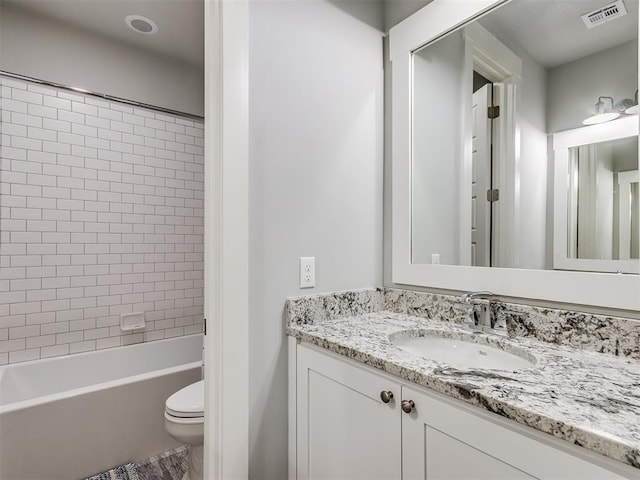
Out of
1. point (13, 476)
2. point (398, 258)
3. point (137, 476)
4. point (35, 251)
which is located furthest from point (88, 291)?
point (398, 258)

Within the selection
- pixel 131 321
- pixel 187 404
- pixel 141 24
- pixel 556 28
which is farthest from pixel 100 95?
pixel 556 28

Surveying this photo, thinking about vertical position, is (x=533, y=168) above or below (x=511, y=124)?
below

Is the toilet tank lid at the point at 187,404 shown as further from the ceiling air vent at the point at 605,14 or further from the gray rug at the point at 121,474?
the ceiling air vent at the point at 605,14

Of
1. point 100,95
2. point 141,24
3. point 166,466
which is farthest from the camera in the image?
point 100,95

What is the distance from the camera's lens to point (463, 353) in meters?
1.12

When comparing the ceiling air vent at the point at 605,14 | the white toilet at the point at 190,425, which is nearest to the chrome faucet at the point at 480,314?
the ceiling air vent at the point at 605,14

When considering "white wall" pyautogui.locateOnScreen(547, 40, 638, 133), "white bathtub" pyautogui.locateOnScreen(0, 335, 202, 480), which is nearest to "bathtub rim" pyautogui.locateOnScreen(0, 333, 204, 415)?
"white bathtub" pyautogui.locateOnScreen(0, 335, 202, 480)

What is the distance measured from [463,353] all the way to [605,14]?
107cm

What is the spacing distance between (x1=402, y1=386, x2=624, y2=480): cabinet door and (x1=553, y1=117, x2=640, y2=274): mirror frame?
0.60 meters

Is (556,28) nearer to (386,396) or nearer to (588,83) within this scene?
(588,83)

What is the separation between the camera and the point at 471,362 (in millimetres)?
1097

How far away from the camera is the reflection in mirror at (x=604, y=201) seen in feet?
3.05

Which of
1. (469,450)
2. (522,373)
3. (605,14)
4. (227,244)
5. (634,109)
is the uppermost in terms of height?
(605,14)

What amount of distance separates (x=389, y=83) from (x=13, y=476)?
249 cm
